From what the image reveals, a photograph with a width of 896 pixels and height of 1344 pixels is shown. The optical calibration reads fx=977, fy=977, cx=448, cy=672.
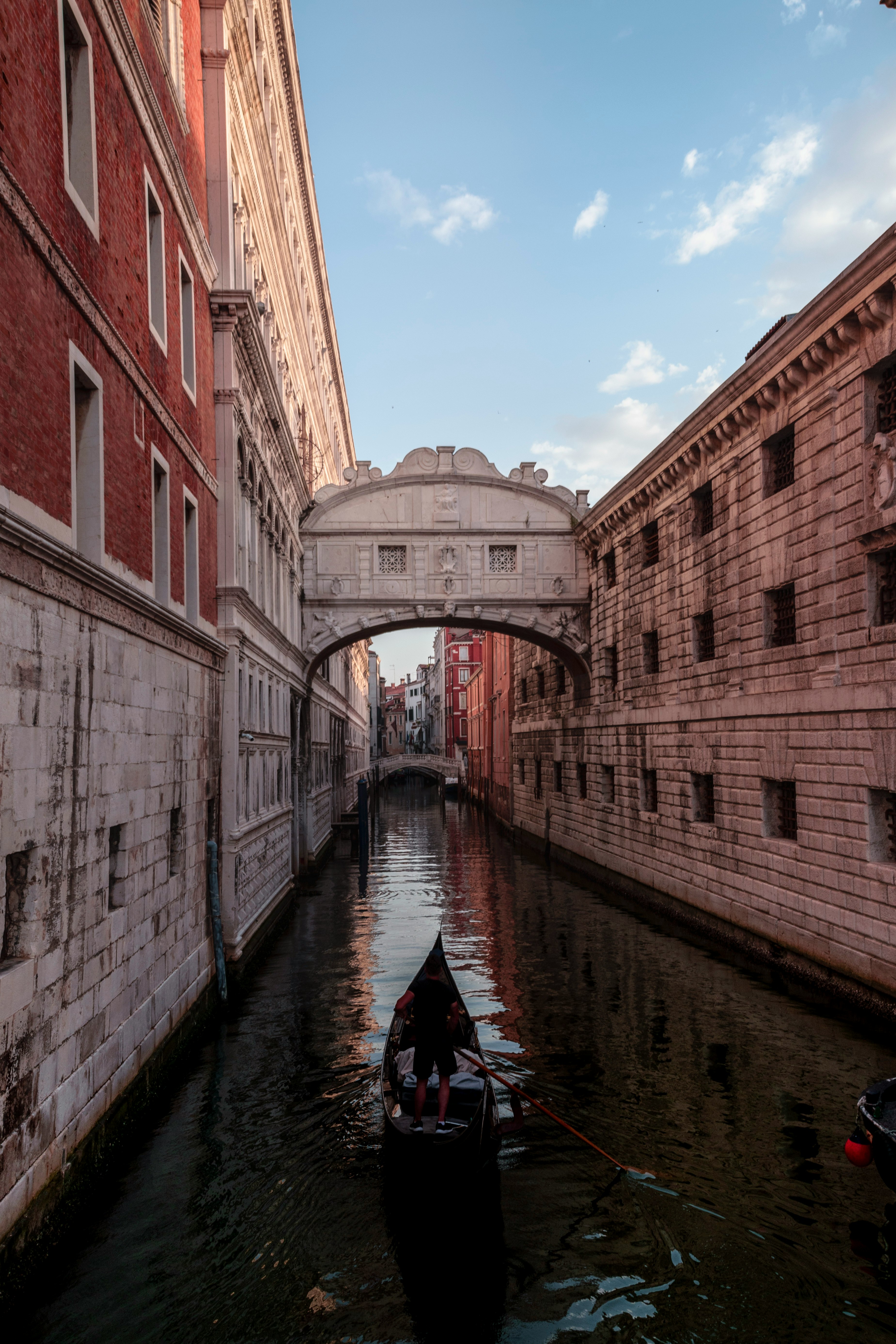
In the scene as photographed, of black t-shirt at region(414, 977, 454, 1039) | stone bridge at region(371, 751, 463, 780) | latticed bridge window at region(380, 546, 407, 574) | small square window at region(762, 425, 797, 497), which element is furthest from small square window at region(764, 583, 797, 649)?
stone bridge at region(371, 751, 463, 780)

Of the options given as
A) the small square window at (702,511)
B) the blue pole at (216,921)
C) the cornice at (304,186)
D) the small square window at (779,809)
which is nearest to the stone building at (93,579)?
the blue pole at (216,921)

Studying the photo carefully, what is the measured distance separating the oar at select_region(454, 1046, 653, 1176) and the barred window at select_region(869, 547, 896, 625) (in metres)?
6.23

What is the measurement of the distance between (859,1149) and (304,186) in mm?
A: 25652

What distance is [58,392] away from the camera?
21.1 feet

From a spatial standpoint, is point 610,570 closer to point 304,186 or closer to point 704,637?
point 704,637

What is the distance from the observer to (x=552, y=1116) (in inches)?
301

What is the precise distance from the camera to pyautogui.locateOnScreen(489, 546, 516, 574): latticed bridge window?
77.9 ft

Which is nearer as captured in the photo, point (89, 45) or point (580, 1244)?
point (580, 1244)

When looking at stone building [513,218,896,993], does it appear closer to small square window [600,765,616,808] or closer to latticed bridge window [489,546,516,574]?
small square window [600,765,616,808]

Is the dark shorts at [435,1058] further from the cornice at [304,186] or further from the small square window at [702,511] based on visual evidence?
the cornice at [304,186]

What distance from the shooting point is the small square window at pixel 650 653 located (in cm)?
1934

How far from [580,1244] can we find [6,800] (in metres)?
4.36

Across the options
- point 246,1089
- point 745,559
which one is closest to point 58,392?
point 246,1089

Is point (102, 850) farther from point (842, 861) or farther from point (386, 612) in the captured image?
point (386, 612)
